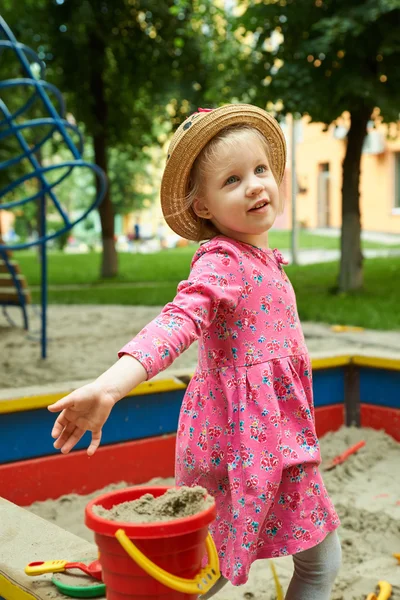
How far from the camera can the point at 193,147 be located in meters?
1.72

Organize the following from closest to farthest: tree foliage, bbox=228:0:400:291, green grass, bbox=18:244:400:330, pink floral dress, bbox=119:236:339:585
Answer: pink floral dress, bbox=119:236:339:585 < green grass, bbox=18:244:400:330 < tree foliage, bbox=228:0:400:291

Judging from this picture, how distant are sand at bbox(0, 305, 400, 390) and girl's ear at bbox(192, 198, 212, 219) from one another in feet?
6.13

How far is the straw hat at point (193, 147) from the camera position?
1.71m

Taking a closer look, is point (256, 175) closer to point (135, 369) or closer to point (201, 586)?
point (135, 369)

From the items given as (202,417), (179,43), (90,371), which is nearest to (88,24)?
(179,43)

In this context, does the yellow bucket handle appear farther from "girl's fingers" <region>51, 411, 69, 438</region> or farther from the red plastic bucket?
"girl's fingers" <region>51, 411, 69, 438</region>

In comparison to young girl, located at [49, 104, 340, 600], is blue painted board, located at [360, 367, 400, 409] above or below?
below

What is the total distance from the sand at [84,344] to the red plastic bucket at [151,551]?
2.36 metres

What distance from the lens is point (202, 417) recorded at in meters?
1.70

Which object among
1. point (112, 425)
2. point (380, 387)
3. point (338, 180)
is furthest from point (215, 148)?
point (338, 180)

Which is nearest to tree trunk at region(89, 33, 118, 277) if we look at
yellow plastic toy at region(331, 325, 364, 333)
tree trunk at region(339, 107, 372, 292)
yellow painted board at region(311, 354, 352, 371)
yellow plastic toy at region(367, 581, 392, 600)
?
tree trunk at region(339, 107, 372, 292)

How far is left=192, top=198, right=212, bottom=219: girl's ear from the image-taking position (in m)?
1.77

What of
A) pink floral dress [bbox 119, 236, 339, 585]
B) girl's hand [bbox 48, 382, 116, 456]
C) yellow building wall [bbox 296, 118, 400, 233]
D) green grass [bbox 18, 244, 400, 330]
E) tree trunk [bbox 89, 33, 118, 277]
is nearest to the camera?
girl's hand [bbox 48, 382, 116, 456]

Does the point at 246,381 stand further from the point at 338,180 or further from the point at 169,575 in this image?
the point at 338,180
